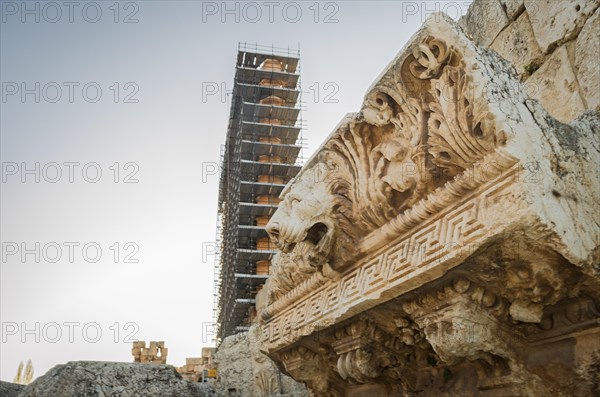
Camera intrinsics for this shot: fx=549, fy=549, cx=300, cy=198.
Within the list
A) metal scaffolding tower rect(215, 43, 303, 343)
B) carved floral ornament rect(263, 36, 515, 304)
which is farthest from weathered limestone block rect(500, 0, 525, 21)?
metal scaffolding tower rect(215, 43, 303, 343)

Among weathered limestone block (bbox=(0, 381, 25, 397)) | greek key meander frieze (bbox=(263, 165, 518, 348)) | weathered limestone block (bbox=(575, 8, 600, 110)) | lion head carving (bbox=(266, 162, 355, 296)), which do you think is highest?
weathered limestone block (bbox=(575, 8, 600, 110))

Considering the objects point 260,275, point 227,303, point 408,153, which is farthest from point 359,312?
point 227,303

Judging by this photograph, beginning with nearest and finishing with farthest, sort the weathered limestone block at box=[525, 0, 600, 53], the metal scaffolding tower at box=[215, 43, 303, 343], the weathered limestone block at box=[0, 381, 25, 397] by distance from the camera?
the weathered limestone block at box=[525, 0, 600, 53], the weathered limestone block at box=[0, 381, 25, 397], the metal scaffolding tower at box=[215, 43, 303, 343]

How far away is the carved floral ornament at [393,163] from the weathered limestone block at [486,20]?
1.89 metres

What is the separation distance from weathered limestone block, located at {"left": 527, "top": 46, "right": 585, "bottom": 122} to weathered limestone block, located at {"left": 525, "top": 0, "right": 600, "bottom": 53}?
0.09 m

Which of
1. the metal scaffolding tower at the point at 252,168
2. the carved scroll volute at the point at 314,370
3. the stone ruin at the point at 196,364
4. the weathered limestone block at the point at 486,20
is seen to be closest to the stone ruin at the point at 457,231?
the carved scroll volute at the point at 314,370

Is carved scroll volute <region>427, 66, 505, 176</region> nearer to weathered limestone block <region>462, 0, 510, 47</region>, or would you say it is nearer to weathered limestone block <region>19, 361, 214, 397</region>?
weathered limestone block <region>462, 0, 510, 47</region>

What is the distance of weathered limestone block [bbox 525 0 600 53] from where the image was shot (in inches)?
127

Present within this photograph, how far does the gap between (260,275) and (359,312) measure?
61.1 feet

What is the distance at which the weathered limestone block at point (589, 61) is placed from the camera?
3025mm

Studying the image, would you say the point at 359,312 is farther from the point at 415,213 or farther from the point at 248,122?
the point at 248,122

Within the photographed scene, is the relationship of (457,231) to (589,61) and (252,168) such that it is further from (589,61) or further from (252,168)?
(252,168)

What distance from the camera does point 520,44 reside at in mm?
3854

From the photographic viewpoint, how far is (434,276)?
2.21m
